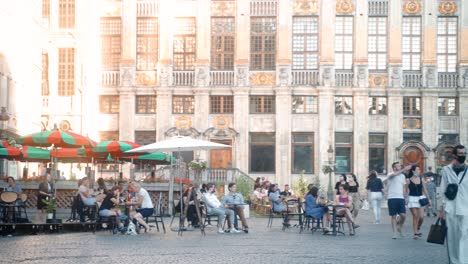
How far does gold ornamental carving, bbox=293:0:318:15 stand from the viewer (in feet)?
163

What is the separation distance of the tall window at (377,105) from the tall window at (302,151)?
3.53 metres

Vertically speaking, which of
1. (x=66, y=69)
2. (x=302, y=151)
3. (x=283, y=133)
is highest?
(x=66, y=69)

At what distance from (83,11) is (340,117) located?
49.3 ft

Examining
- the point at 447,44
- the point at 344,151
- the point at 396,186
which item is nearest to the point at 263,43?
the point at 344,151

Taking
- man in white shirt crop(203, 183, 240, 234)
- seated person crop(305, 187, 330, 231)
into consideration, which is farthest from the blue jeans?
seated person crop(305, 187, 330, 231)

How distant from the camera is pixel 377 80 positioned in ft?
162

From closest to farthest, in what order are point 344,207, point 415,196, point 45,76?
point 415,196
point 344,207
point 45,76

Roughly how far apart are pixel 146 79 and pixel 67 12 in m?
5.60

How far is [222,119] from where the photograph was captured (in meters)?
49.4

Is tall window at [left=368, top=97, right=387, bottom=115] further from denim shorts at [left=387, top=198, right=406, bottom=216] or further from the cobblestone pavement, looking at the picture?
denim shorts at [left=387, top=198, right=406, bottom=216]

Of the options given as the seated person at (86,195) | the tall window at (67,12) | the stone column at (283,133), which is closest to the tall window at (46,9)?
the tall window at (67,12)

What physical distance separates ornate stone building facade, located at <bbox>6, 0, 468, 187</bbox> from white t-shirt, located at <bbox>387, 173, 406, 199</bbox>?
2808 cm

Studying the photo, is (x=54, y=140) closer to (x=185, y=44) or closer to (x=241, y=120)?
(x=241, y=120)

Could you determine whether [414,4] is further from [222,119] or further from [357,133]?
[222,119]
